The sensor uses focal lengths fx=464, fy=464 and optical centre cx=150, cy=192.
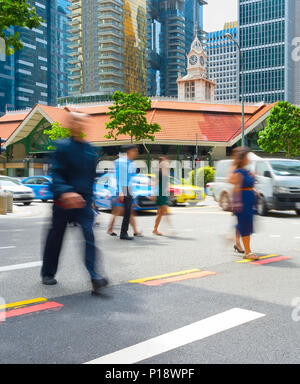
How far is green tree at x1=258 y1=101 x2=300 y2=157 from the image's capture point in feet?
144

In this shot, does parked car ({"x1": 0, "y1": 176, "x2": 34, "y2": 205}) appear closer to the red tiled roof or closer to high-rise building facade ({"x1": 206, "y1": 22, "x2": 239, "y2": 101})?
the red tiled roof

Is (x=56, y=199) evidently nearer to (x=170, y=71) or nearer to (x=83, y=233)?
(x=83, y=233)

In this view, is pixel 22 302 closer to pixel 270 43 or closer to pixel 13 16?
pixel 13 16

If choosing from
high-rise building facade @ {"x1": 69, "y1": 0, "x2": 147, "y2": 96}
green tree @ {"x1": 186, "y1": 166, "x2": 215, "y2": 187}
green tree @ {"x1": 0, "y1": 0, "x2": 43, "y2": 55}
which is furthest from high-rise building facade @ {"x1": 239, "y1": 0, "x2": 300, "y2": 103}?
green tree @ {"x1": 0, "y1": 0, "x2": 43, "y2": 55}

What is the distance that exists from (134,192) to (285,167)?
508cm

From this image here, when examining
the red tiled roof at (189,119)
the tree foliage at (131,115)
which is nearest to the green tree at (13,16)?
the tree foliage at (131,115)

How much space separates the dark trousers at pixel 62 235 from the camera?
16.1ft

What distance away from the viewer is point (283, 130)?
144 ft

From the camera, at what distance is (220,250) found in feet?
26.3

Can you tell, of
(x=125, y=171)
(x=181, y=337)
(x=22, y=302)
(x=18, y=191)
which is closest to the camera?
(x=181, y=337)

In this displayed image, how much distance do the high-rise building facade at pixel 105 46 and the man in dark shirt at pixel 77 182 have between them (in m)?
110

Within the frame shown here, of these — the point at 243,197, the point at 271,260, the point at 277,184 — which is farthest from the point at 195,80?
the point at 271,260

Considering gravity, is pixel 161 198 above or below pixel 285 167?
below

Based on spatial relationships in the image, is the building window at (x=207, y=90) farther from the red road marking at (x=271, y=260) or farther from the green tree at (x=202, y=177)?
the red road marking at (x=271, y=260)
